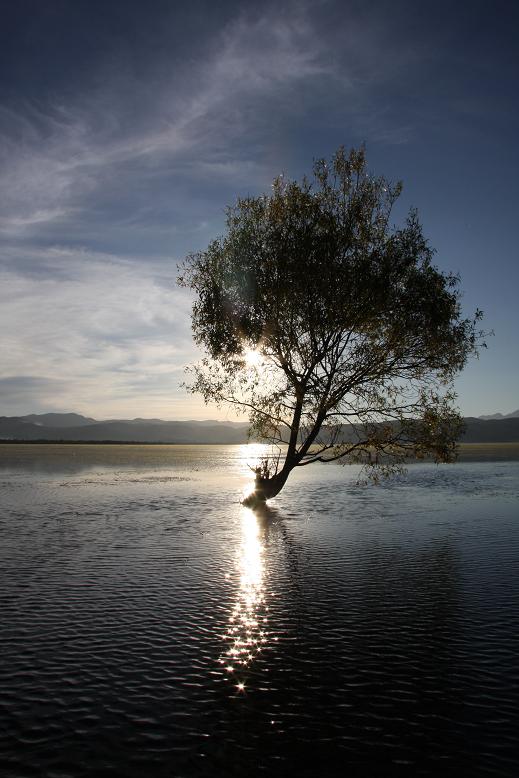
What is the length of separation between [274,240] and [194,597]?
26.8m

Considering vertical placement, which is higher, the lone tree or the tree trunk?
the lone tree

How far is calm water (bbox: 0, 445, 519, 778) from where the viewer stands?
9.52 meters

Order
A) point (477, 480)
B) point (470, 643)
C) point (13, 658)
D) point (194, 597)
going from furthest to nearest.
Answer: point (477, 480) < point (194, 597) < point (470, 643) < point (13, 658)

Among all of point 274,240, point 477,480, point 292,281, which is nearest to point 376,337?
point 292,281

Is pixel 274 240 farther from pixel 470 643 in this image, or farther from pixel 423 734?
pixel 423 734

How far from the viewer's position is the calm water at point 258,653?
9516 millimetres

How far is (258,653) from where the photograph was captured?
14.1m

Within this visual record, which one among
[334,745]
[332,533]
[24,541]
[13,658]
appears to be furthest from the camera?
[332,533]

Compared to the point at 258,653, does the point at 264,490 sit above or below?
above

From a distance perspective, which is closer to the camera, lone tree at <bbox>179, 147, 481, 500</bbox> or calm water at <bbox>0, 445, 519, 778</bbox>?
A: calm water at <bbox>0, 445, 519, 778</bbox>

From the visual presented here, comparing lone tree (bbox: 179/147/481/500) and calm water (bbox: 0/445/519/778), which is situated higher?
lone tree (bbox: 179/147/481/500)

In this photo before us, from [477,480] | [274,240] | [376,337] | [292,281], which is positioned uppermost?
[274,240]

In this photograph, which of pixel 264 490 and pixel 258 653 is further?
pixel 264 490

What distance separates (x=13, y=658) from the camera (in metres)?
13.5
